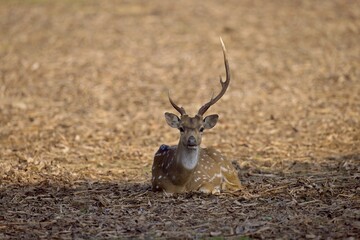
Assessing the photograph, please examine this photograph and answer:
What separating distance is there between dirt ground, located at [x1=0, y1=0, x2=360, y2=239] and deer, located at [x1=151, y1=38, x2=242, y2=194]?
0.22m

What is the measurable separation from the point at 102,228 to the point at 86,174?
2177mm

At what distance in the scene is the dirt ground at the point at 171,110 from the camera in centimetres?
697

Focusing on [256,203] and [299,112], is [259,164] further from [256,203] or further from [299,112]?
[299,112]

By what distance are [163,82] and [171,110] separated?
6.32 feet

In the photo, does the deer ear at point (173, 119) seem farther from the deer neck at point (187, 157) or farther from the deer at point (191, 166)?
the deer neck at point (187, 157)

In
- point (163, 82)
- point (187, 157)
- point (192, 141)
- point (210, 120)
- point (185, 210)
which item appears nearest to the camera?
point (185, 210)

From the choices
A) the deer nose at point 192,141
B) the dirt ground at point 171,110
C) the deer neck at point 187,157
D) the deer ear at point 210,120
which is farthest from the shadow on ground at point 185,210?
the deer ear at point 210,120

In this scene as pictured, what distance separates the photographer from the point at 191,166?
782cm

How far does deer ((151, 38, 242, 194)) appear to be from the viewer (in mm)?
7668

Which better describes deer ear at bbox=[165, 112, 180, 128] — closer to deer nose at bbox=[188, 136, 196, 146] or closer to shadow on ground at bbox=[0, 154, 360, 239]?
deer nose at bbox=[188, 136, 196, 146]

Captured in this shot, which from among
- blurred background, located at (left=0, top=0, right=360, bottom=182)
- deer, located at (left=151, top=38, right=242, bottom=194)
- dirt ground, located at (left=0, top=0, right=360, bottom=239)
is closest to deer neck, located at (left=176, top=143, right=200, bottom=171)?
deer, located at (left=151, top=38, right=242, bottom=194)

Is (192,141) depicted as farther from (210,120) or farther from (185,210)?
(185,210)

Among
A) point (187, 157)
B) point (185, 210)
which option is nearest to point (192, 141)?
point (187, 157)

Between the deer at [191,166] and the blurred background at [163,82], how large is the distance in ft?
2.99
